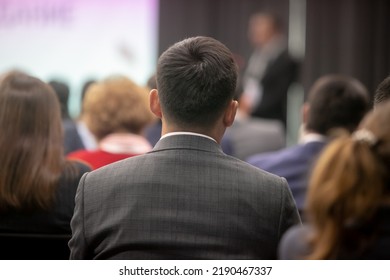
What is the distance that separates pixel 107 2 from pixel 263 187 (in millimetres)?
6479

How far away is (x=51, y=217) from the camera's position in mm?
2188

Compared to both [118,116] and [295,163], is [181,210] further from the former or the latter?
[118,116]

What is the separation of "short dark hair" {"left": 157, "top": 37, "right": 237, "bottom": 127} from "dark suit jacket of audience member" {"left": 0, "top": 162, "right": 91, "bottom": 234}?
0.51 metres

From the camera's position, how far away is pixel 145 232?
5.63 feet

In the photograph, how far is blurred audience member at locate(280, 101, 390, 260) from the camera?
1350 mm

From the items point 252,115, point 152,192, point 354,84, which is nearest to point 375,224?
point 152,192

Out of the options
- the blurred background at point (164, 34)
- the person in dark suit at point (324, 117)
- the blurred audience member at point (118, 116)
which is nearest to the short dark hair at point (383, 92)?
the person in dark suit at point (324, 117)

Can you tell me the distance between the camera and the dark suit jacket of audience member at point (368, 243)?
4.51 ft

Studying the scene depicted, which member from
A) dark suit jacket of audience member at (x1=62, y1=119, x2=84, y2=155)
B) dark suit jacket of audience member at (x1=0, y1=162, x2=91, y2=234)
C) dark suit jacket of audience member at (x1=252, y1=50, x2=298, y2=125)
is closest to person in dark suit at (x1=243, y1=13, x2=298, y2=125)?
dark suit jacket of audience member at (x1=252, y1=50, x2=298, y2=125)

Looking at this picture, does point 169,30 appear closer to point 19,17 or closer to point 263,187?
point 19,17

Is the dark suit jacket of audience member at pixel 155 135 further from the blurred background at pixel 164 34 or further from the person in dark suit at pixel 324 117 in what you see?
the blurred background at pixel 164 34

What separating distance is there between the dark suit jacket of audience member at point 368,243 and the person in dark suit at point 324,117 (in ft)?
4.93

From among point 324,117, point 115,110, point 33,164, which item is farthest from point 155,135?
point 33,164

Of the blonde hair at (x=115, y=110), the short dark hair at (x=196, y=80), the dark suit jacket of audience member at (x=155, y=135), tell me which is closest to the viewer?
the short dark hair at (x=196, y=80)
